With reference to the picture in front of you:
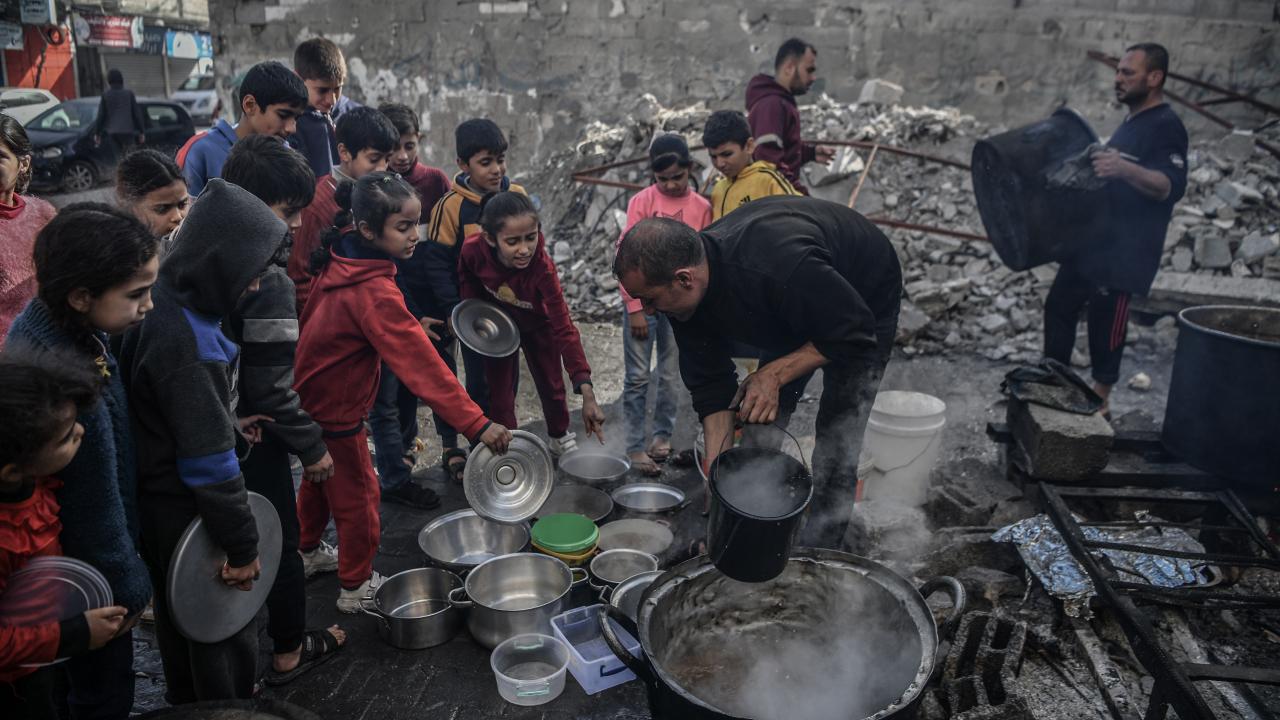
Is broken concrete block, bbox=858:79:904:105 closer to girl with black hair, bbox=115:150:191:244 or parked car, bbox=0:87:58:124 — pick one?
girl with black hair, bbox=115:150:191:244

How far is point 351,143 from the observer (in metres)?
4.43

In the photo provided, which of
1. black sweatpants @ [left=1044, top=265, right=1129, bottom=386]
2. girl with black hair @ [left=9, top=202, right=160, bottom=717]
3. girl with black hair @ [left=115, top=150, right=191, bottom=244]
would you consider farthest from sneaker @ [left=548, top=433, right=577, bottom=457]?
black sweatpants @ [left=1044, top=265, right=1129, bottom=386]

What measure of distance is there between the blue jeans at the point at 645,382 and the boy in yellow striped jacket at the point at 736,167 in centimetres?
87

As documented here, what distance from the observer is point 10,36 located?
2153 cm

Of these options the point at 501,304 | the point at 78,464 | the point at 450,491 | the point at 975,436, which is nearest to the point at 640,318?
the point at 501,304

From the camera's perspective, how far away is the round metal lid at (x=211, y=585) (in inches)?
94.6

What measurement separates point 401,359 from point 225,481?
1.07 meters

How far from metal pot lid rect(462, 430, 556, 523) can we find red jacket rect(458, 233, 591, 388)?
73 cm

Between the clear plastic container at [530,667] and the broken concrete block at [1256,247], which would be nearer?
the clear plastic container at [530,667]

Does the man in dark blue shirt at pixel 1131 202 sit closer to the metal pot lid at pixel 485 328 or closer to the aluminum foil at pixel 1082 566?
the aluminum foil at pixel 1082 566

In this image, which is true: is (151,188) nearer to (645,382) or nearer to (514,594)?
(514,594)

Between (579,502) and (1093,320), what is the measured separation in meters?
3.66

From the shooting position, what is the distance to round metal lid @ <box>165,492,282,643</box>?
2.40 m

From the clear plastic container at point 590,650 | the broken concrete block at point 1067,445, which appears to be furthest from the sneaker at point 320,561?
the broken concrete block at point 1067,445
